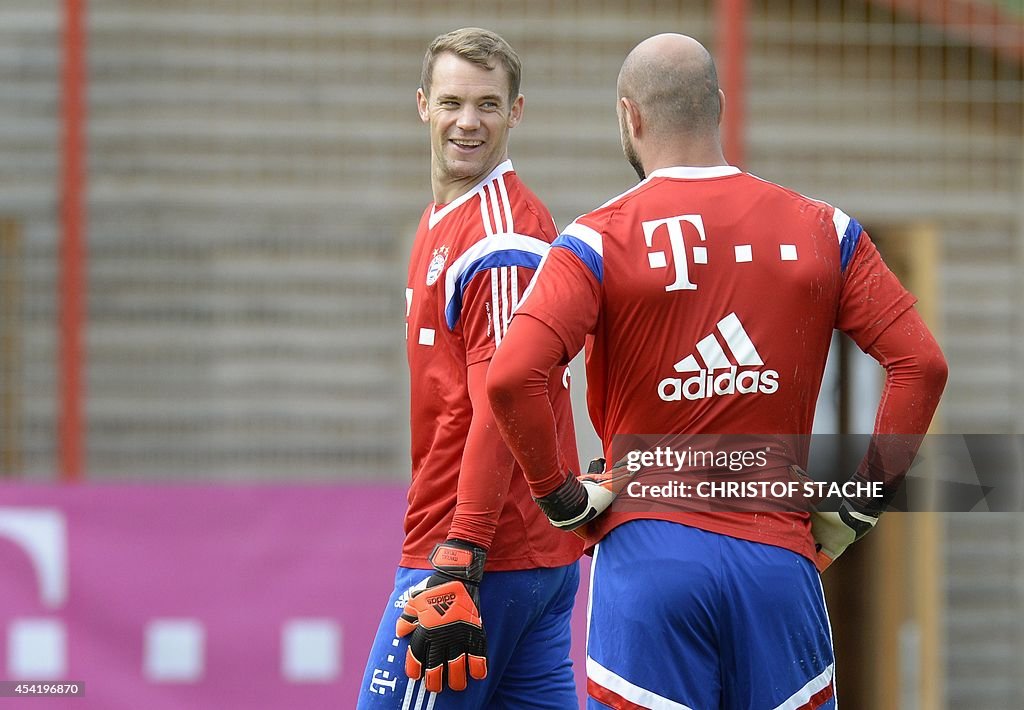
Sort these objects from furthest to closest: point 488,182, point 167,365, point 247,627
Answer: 1. point 167,365
2. point 247,627
3. point 488,182

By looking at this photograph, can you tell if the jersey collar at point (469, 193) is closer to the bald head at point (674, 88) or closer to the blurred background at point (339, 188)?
the bald head at point (674, 88)

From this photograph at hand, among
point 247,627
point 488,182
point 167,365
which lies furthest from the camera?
point 167,365

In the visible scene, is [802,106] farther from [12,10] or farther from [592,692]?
[592,692]

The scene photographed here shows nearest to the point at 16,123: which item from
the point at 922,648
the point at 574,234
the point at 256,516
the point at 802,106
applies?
the point at 256,516

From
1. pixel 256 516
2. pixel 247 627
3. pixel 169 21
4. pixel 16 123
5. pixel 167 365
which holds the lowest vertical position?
pixel 247 627

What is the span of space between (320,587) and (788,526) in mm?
2816

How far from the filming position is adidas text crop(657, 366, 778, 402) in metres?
2.72

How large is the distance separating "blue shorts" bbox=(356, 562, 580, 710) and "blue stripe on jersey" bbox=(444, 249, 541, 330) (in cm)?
61

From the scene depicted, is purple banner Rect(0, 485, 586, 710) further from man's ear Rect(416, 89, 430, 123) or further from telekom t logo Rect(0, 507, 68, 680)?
man's ear Rect(416, 89, 430, 123)

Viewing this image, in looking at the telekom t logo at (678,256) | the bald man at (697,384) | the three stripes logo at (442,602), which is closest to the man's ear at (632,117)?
the bald man at (697,384)

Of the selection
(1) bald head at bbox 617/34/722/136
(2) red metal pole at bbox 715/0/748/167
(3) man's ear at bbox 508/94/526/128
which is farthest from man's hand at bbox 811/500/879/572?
(2) red metal pole at bbox 715/0/748/167

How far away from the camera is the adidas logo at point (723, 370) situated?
2.71 metres

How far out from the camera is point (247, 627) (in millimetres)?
5262

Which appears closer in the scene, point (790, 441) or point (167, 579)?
point (790, 441)
